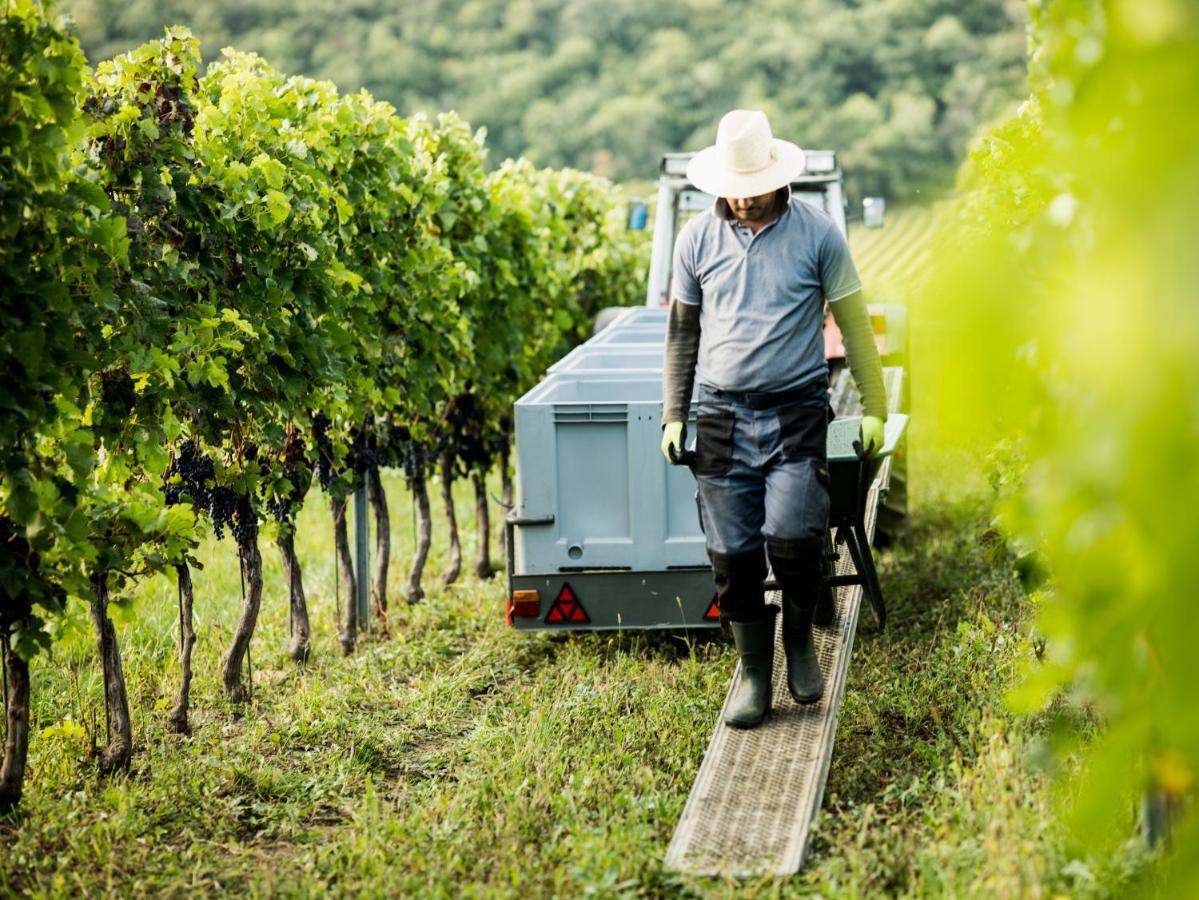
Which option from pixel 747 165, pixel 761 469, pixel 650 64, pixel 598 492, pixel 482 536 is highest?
pixel 650 64

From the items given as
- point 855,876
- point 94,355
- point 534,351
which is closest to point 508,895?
point 855,876

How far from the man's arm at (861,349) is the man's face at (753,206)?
14.6 inches

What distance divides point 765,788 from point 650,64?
4376 cm

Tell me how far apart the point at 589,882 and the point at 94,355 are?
2.20 meters

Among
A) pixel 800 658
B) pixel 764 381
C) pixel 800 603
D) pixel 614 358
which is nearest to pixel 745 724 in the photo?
pixel 800 658

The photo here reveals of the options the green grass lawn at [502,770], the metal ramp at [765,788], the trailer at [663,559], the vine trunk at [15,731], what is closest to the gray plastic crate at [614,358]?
the trailer at [663,559]

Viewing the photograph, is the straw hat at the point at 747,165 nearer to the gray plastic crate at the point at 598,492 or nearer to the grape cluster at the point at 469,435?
the gray plastic crate at the point at 598,492

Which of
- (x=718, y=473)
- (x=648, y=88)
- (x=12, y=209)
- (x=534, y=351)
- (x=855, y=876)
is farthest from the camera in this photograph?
(x=648, y=88)

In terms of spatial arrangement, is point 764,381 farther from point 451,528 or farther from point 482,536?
point 482,536

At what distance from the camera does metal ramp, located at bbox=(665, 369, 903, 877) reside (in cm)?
363

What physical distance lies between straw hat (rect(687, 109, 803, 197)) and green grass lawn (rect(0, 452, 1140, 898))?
1396 mm

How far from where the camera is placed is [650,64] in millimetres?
45469

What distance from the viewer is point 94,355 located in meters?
4.20

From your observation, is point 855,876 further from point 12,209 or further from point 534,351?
point 534,351
